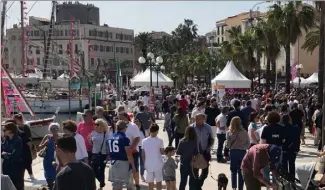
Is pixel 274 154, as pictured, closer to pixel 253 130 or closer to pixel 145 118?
pixel 253 130

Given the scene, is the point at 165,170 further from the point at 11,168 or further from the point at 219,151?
the point at 219,151

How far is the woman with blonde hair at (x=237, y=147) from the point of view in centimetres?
1029

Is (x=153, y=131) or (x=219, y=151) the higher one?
(x=153, y=131)

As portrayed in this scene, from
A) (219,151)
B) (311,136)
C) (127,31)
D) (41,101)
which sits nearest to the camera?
(219,151)

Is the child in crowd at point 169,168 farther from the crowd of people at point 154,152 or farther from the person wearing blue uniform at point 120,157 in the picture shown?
the person wearing blue uniform at point 120,157

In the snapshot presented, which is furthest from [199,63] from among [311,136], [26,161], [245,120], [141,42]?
[26,161]

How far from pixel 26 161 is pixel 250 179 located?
3.82 metres

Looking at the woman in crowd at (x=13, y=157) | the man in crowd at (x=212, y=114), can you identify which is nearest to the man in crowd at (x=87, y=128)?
the woman in crowd at (x=13, y=157)

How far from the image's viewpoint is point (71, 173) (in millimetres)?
5230

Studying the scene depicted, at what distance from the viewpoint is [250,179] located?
8.08m

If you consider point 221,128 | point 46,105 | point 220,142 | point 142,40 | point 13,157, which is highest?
point 142,40

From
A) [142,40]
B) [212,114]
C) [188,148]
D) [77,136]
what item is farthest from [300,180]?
[142,40]

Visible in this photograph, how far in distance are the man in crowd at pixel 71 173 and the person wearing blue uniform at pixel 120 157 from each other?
3.56m

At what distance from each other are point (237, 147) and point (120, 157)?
2.51 m
